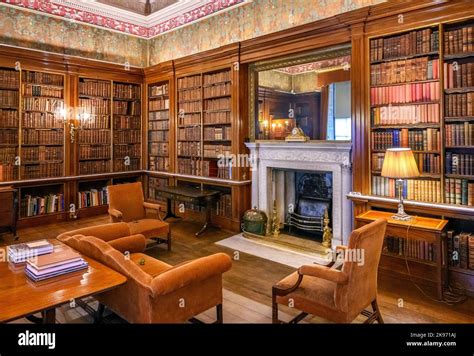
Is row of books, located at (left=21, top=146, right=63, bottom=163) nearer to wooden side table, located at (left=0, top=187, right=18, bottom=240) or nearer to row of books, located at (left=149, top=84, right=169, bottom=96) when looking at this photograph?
wooden side table, located at (left=0, top=187, right=18, bottom=240)

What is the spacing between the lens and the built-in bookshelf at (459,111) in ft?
10.8

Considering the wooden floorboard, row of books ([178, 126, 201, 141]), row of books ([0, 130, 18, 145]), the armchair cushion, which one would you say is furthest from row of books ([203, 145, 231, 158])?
row of books ([0, 130, 18, 145])

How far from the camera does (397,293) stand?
3.29 meters

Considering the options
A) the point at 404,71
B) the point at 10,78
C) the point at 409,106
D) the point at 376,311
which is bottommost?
the point at 376,311

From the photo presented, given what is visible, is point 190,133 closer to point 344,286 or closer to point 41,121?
point 41,121

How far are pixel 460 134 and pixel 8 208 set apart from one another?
19.3ft

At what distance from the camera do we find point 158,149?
705 centimetres

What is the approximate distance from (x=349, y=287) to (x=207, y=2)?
5352 millimetres

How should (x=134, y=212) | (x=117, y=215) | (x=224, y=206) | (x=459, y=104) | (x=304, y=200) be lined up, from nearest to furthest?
(x=459, y=104)
(x=117, y=215)
(x=134, y=212)
(x=304, y=200)
(x=224, y=206)

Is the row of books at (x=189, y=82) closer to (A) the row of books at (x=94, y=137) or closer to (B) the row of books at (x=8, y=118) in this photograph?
(A) the row of books at (x=94, y=137)

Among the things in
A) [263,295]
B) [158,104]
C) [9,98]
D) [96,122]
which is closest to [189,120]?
[158,104]
